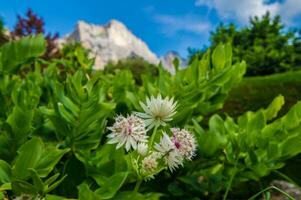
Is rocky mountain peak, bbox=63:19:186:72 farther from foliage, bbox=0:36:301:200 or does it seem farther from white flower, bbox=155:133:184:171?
white flower, bbox=155:133:184:171

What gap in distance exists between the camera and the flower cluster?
158 centimetres

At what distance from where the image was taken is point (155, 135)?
1805 millimetres

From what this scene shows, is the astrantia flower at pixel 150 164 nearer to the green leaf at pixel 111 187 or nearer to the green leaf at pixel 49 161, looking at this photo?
the green leaf at pixel 111 187

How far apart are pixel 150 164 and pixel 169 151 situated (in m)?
0.07

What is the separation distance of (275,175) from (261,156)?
1.67 m

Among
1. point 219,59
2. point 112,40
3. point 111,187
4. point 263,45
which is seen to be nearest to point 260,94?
point 219,59

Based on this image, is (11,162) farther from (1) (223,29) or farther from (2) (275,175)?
(1) (223,29)

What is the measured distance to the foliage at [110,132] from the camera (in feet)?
5.62

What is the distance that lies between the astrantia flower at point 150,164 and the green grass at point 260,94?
166 inches

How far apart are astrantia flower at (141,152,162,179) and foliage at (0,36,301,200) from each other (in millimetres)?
27

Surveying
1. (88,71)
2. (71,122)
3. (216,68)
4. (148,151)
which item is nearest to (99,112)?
(71,122)

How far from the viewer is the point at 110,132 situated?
2559mm

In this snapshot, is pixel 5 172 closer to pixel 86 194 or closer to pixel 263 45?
pixel 86 194

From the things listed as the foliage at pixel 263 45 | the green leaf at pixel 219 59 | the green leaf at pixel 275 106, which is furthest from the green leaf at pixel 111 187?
the foliage at pixel 263 45
